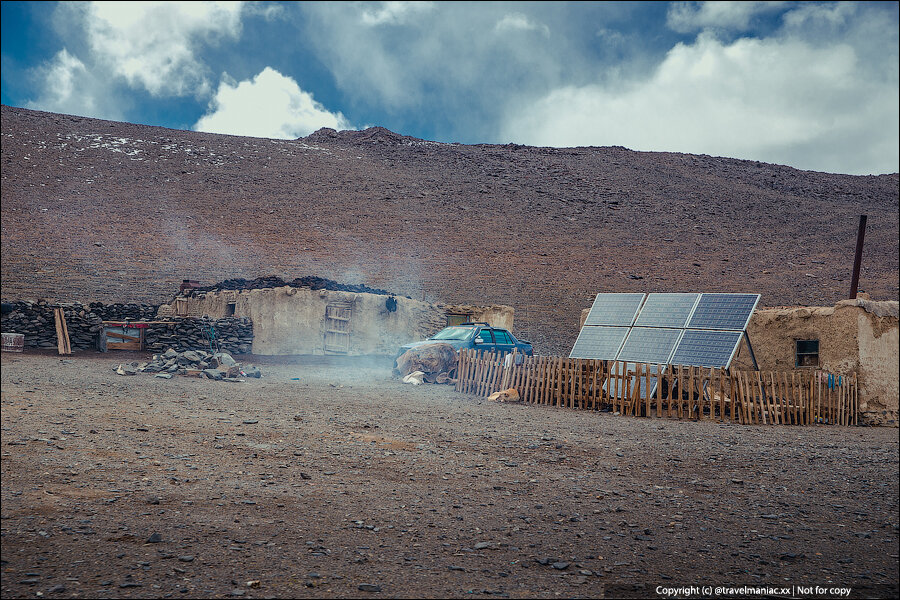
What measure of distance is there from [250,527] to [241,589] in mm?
918

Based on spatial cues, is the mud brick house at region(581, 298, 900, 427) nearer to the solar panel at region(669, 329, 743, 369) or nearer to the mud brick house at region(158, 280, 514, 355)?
the solar panel at region(669, 329, 743, 369)

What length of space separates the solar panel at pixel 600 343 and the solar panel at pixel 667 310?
0.42 m

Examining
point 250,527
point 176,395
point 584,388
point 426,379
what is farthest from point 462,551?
point 426,379

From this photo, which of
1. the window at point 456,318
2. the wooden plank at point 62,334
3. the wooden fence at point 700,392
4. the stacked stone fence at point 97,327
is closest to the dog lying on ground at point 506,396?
the wooden fence at point 700,392

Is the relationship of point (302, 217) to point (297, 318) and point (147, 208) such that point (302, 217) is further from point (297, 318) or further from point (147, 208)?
point (297, 318)

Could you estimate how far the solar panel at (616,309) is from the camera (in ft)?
40.8

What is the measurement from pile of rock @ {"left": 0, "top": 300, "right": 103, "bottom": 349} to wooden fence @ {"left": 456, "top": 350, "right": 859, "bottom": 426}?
1217cm

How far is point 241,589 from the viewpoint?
316cm

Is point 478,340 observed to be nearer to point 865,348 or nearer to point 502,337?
point 502,337

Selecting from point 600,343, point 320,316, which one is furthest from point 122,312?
point 600,343

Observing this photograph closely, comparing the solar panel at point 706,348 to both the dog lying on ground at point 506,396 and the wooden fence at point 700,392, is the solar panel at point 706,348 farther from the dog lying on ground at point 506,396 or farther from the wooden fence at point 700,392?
the dog lying on ground at point 506,396

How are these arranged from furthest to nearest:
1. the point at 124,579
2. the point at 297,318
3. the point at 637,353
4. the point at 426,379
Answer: the point at 297,318, the point at 426,379, the point at 637,353, the point at 124,579

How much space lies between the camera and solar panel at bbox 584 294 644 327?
489 inches

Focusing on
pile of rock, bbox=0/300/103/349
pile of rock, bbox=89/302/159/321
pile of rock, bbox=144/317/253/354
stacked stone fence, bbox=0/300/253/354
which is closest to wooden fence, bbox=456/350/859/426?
pile of rock, bbox=144/317/253/354
